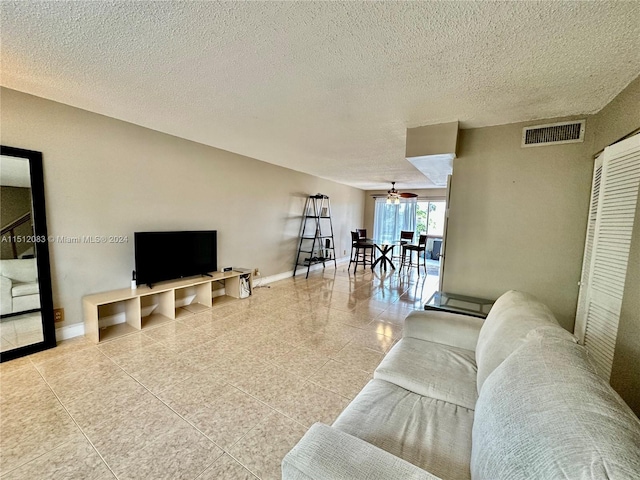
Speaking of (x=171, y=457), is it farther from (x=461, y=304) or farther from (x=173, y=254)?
(x=461, y=304)

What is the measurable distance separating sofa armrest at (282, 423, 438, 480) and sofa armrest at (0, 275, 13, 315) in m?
3.08

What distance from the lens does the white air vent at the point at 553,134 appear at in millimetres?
2307

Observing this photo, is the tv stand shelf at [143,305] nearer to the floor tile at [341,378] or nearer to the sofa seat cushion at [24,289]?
the sofa seat cushion at [24,289]

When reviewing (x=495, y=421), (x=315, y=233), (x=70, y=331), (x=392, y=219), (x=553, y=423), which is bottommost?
(x=70, y=331)

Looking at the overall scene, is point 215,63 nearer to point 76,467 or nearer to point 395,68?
point 395,68

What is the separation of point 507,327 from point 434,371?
0.47 meters

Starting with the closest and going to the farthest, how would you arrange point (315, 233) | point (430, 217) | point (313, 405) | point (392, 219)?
point (313, 405) → point (315, 233) → point (430, 217) → point (392, 219)

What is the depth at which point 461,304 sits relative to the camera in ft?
8.63

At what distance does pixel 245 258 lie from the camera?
462 cm

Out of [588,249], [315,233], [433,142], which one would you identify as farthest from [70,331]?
[588,249]

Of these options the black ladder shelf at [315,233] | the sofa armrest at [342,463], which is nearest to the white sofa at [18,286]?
the sofa armrest at [342,463]

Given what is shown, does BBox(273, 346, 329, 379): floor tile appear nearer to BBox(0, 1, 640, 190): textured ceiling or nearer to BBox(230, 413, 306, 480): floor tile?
BBox(230, 413, 306, 480): floor tile

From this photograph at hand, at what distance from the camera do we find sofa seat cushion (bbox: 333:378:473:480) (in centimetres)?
99

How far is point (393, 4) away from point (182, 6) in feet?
3.25
